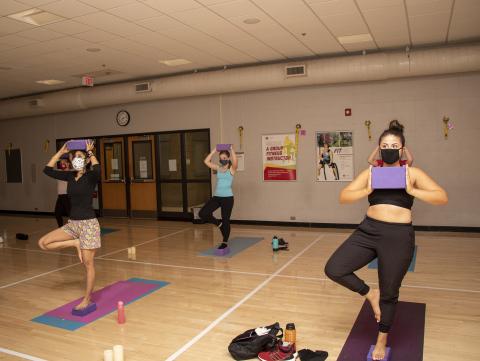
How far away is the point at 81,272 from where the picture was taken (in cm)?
516

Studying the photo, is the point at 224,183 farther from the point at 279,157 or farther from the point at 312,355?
the point at 312,355

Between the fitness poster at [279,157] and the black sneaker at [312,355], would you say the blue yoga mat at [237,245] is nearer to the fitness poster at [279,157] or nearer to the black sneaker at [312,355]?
the fitness poster at [279,157]

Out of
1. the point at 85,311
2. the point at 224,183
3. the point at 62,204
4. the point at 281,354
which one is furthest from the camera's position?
the point at 62,204

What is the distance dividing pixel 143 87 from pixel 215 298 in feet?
17.4

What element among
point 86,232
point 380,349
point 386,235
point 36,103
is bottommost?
point 380,349

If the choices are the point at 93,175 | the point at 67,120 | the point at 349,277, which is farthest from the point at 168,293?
the point at 67,120

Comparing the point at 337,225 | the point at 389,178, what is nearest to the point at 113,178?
the point at 337,225

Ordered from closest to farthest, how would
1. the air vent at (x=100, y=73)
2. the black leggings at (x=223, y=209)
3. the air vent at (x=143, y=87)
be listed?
1. the black leggings at (x=223, y=209)
2. the air vent at (x=100, y=73)
3. the air vent at (x=143, y=87)

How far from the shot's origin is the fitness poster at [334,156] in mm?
7375

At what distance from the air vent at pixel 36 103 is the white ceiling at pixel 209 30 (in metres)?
1.86

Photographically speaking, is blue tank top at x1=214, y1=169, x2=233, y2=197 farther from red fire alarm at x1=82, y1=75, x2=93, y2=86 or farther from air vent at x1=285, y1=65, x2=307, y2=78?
red fire alarm at x1=82, y1=75, x2=93, y2=86

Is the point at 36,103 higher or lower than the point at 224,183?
higher

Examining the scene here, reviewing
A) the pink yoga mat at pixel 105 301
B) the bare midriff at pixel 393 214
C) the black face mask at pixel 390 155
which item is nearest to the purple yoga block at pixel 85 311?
the pink yoga mat at pixel 105 301

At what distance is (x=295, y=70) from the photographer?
22.8 ft
